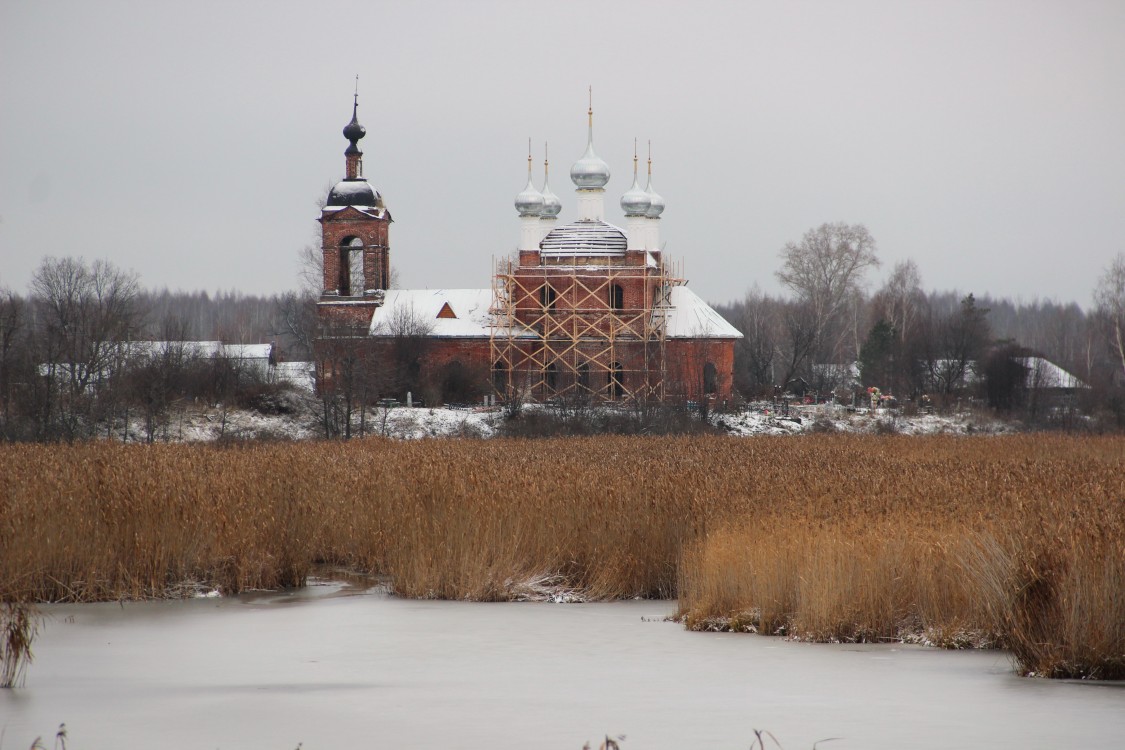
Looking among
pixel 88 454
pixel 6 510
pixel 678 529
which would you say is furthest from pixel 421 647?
pixel 88 454

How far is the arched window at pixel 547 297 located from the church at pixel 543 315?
5 centimetres

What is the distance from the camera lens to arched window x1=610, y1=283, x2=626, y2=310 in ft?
160

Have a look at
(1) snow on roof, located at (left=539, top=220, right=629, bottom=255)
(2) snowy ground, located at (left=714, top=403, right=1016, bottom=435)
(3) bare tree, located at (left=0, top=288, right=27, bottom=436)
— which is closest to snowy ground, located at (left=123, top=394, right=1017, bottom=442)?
(2) snowy ground, located at (left=714, top=403, right=1016, bottom=435)

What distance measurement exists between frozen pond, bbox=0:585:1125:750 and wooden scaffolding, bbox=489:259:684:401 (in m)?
34.2

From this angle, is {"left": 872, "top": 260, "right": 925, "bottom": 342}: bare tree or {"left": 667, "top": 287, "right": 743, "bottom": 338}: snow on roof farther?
{"left": 872, "top": 260, "right": 925, "bottom": 342}: bare tree

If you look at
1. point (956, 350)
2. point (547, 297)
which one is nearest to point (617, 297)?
point (547, 297)

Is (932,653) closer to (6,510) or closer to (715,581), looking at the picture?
(715,581)

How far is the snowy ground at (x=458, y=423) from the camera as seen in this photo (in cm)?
3662

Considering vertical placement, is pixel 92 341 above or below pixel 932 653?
above

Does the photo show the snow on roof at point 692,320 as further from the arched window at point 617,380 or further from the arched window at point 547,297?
the arched window at point 547,297

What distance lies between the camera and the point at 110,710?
28.6ft

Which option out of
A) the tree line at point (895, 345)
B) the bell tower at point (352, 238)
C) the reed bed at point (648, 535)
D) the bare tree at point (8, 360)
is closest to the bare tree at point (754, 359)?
the tree line at point (895, 345)

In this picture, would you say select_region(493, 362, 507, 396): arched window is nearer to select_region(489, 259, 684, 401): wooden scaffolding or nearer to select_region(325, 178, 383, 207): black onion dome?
select_region(489, 259, 684, 401): wooden scaffolding

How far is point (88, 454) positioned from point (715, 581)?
412 inches
